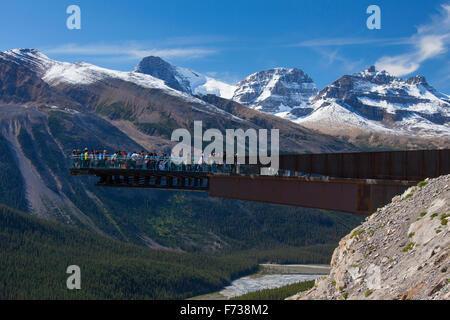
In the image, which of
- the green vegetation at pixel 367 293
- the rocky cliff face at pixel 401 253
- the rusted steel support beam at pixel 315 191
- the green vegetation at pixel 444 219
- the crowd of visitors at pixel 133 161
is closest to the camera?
the rocky cliff face at pixel 401 253

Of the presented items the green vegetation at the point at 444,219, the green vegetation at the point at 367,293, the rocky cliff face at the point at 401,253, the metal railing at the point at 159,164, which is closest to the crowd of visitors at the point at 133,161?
the metal railing at the point at 159,164

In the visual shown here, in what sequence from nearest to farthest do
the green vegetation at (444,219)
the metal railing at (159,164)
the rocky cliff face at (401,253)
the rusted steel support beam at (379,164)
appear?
the rocky cliff face at (401,253) < the green vegetation at (444,219) < the rusted steel support beam at (379,164) < the metal railing at (159,164)

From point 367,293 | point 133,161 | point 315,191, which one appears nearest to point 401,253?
point 367,293

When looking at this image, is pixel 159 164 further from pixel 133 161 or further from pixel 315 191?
pixel 315 191

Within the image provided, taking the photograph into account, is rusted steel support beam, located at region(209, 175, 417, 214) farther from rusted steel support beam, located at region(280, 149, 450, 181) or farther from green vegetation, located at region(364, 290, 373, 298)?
green vegetation, located at region(364, 290, 373, 298)

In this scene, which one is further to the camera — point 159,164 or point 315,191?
point 159,164

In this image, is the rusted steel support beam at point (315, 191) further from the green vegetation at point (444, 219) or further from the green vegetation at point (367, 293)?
the green vegetation at point (367, 293)
